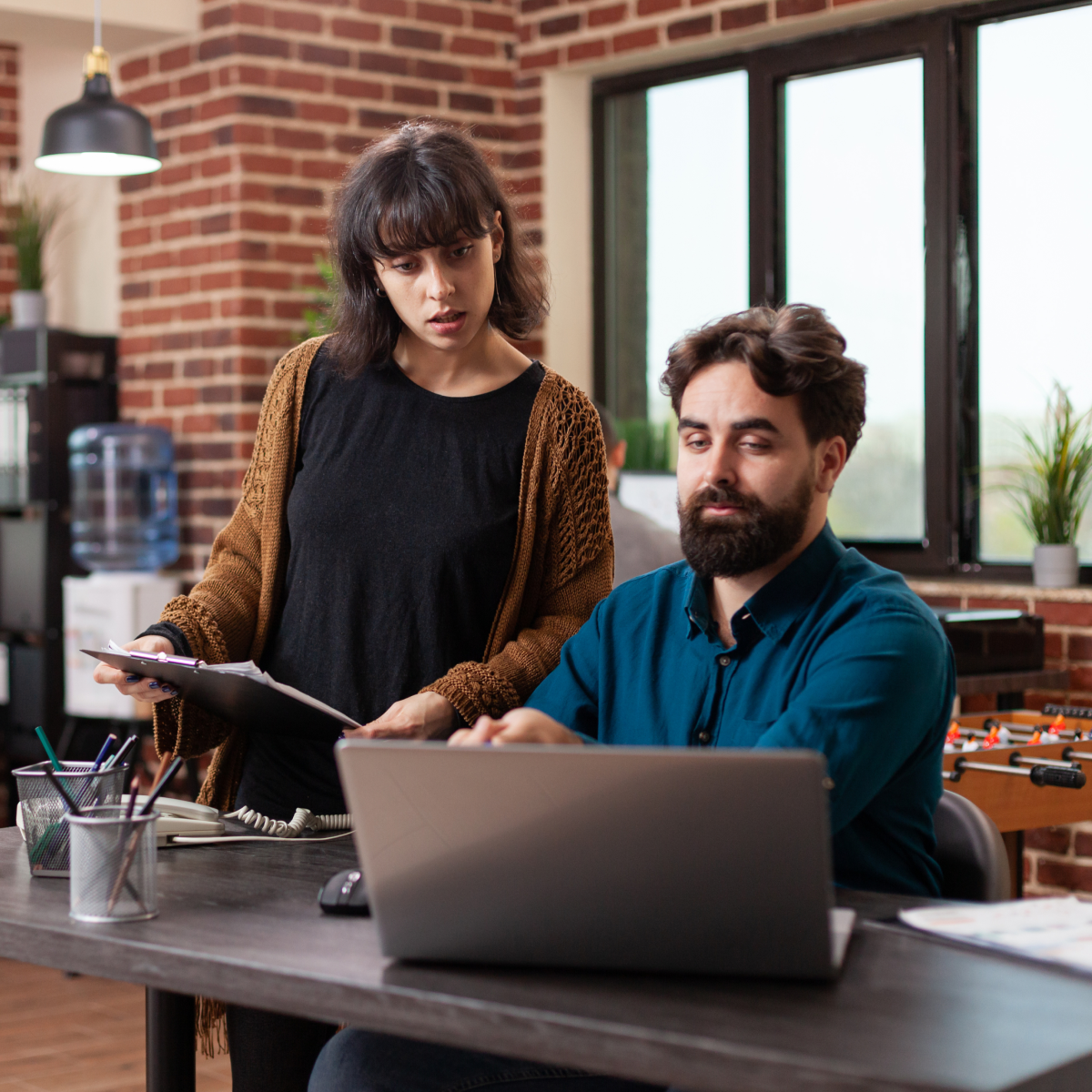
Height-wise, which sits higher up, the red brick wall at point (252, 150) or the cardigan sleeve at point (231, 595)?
the red brick wall at point (252, 150)

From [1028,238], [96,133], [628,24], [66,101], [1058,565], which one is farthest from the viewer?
[66,101]

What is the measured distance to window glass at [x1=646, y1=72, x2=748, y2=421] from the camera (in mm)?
4656

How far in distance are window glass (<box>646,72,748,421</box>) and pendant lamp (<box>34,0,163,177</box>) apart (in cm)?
164

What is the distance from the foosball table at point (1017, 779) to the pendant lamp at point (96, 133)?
2.29 meters

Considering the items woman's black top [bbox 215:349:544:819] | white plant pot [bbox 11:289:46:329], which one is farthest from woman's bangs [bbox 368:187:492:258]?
white plant pot [bbox 11:289:46:329]

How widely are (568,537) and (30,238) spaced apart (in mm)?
3461

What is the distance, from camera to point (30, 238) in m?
4.90

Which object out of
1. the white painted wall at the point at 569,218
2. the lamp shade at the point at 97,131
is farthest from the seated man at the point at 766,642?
the white painted wall at the point at 569,218

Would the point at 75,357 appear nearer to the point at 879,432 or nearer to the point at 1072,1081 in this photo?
the point at 879,432

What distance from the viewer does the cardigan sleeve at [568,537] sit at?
1961 mm

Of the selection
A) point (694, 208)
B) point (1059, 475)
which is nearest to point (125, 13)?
point (694, 208)

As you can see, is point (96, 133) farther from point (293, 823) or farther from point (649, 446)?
point (293, 823)

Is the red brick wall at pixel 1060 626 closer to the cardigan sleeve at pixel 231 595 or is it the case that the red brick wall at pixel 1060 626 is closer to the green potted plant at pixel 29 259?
the cardigan sleeve at pixel 231 595

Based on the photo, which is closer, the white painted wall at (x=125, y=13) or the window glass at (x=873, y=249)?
the white painted wall at (x=125, y=13)
